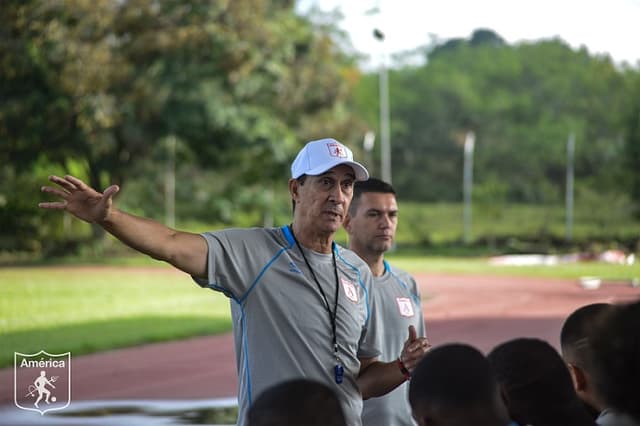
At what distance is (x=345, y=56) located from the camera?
257ft

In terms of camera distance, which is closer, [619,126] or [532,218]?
[532,218]

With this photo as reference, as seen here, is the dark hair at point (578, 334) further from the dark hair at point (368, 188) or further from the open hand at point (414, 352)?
the dark hair at point (368, 188)

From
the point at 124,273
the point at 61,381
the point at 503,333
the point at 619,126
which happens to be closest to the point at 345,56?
the point at 619,126

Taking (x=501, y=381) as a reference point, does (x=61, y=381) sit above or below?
below

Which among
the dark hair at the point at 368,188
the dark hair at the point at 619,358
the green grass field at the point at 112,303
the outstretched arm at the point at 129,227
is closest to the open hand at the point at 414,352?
the outstretched arm at the point at 129,227

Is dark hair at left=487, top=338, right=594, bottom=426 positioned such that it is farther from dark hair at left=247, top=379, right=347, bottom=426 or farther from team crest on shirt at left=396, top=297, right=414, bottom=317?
team crest on shirt at left=396, top=297, right=414, bottom=317

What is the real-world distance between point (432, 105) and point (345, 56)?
7.67 m

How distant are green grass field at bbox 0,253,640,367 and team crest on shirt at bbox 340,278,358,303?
976cm

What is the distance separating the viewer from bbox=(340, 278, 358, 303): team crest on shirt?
4070 millimetres

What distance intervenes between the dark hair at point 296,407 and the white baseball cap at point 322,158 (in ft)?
5.04

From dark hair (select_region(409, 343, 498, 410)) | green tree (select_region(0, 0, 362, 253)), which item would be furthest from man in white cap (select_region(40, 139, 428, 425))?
green tree (select_region(0, 0, 362, 253))

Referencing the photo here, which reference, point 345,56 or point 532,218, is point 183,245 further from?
point 345,56

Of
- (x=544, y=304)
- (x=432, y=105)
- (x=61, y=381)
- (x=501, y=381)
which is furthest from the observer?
(x=432, y=105)

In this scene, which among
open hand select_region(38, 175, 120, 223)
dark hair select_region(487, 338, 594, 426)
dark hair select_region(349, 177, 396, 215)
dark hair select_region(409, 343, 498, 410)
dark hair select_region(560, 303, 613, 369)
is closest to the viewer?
dark hair select_region(409, 343, 498, 410)
